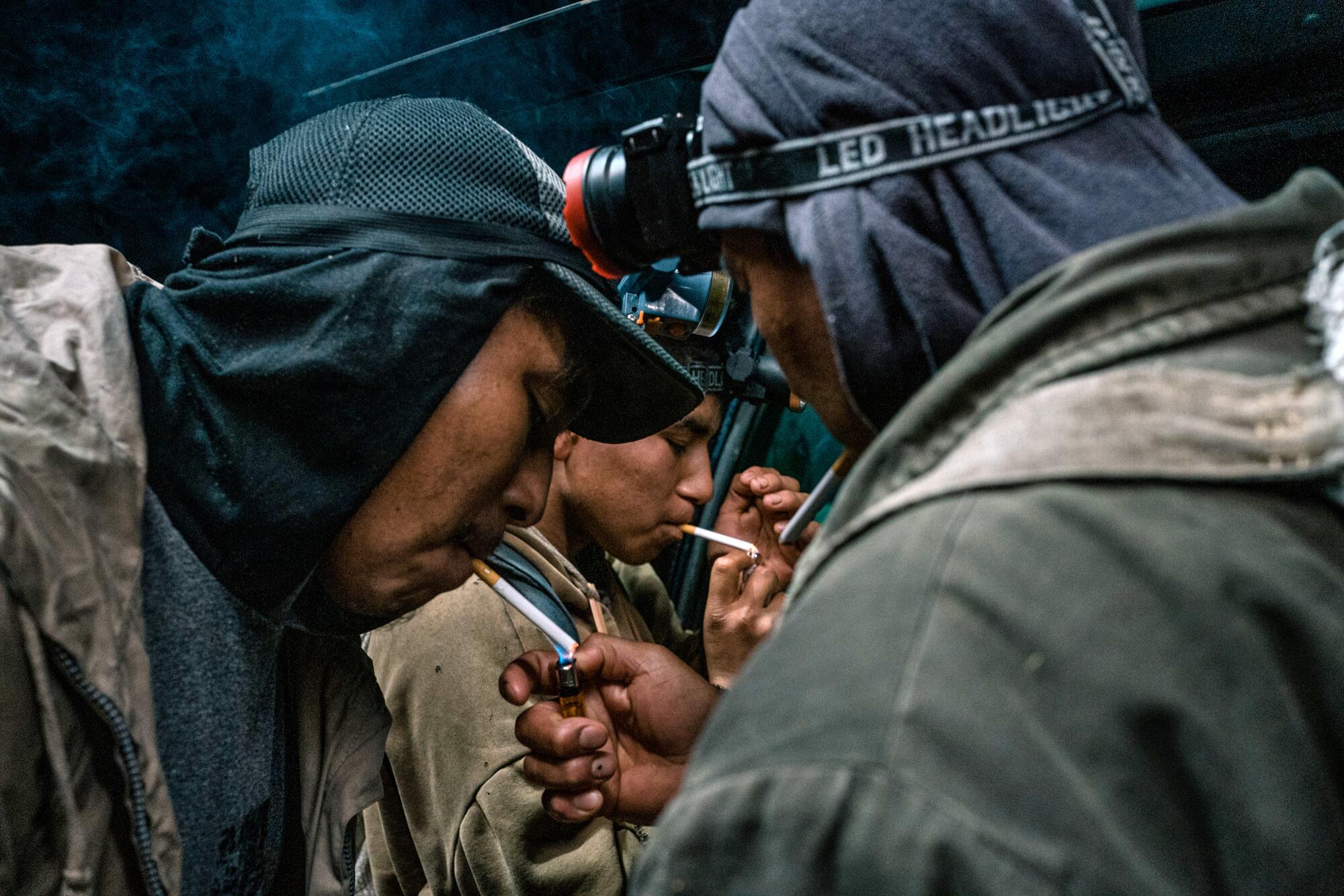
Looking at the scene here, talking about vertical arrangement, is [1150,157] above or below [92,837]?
above

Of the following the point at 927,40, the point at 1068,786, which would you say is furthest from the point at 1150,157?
the point at 1068,786

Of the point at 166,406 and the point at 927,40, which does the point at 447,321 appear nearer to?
the point at 166,406

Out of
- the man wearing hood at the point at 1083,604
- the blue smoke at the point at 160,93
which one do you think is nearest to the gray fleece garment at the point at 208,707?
the man wearing hood at the point at 1083,604

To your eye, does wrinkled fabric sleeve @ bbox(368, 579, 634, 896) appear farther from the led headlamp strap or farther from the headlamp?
the led headlamp strap

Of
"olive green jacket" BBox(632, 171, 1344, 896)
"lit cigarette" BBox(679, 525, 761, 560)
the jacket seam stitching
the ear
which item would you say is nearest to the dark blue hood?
"olive green jacket" BBox(632, 171, 1344, 896)

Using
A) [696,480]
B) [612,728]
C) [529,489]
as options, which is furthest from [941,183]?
[696,480]

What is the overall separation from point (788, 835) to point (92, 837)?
1179mm

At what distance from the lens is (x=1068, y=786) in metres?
0.67

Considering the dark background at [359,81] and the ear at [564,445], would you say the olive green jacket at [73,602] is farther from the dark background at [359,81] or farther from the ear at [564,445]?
the ear at [564,445]

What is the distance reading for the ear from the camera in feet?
10.9

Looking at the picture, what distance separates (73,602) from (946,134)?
4.42 feet

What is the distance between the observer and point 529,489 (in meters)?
2.05

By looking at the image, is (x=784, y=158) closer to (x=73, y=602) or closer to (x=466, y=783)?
(x=73, y=602)

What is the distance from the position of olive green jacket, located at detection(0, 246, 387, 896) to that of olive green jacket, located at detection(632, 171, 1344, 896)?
992 millimetres
